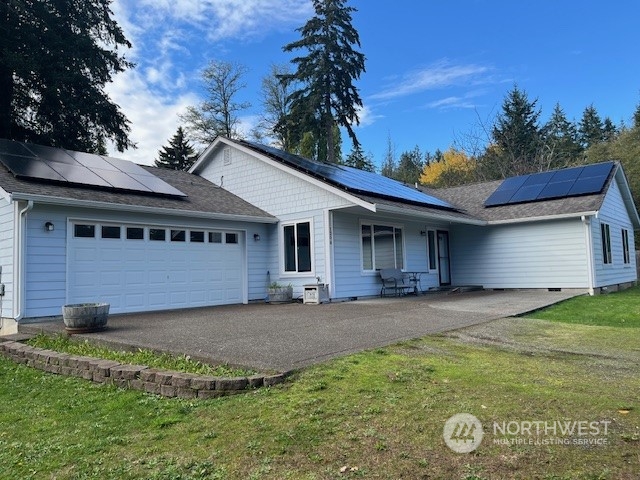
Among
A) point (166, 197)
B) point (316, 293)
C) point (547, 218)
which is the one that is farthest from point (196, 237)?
point (547, 218)

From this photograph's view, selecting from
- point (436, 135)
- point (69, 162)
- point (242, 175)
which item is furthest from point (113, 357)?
point (436, 135)

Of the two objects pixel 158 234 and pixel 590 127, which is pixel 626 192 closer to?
pixel 158 234

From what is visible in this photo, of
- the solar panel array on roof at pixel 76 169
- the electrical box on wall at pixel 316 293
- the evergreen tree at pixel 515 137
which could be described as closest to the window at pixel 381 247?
the electrical box on wall at pixel 316 293

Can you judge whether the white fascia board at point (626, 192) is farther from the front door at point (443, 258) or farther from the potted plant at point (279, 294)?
the potted plant at point (279, 294)

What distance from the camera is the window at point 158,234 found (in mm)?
11328

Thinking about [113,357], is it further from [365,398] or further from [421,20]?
[421,20]

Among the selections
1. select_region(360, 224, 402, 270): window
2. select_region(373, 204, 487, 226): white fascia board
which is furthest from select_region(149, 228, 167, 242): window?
select_region(360, 224, 402, 270): window

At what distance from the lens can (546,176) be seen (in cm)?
1708

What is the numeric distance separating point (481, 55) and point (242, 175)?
17.2 meters

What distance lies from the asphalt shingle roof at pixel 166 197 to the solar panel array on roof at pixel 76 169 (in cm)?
15

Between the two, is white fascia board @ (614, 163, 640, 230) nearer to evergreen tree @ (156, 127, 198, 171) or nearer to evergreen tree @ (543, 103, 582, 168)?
evergreen tree @ (543, 103, 582, 168)

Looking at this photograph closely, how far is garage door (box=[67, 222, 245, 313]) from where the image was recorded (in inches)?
397

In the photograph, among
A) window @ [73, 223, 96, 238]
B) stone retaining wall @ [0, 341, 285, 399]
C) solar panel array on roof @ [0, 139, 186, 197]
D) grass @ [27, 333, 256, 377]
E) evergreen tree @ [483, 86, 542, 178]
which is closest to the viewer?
stone retaining wall @ [0, 341, 285, 399]

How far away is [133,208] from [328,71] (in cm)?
1886
